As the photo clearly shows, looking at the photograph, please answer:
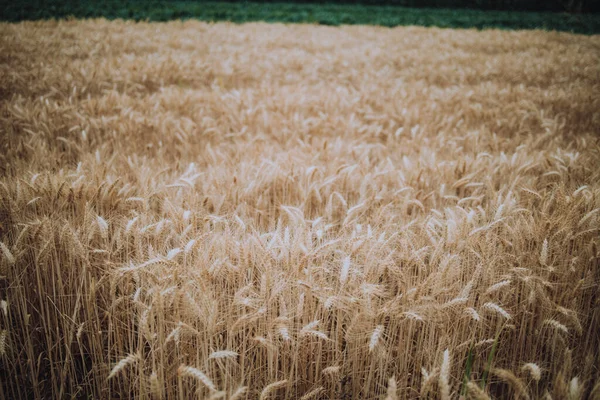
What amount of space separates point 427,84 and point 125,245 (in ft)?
22.3

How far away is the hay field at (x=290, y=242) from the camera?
1159mm

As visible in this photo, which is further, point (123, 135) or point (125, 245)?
point (123, 135)

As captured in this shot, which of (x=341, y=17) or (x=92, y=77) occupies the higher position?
(x=341, y=17)

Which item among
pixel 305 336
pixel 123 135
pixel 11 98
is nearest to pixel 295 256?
pixel 305 336

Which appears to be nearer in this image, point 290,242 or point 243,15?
point 290,242

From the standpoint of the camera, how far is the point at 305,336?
1.19 meters

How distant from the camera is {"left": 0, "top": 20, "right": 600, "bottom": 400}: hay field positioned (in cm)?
116

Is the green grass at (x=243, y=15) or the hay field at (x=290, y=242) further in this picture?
the green grass at (x=243, y=15)

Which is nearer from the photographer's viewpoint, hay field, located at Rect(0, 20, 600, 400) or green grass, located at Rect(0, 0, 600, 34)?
hay field, located at Rect(0, 20, 600, 400)

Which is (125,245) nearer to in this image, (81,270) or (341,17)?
(81,270)

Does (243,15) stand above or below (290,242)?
above

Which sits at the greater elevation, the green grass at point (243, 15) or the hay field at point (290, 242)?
the green grass at point (243, 15)

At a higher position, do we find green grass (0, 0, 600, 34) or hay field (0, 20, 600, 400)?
green grass (0, 0, 600, 34)

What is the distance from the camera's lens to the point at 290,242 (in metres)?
1.61
